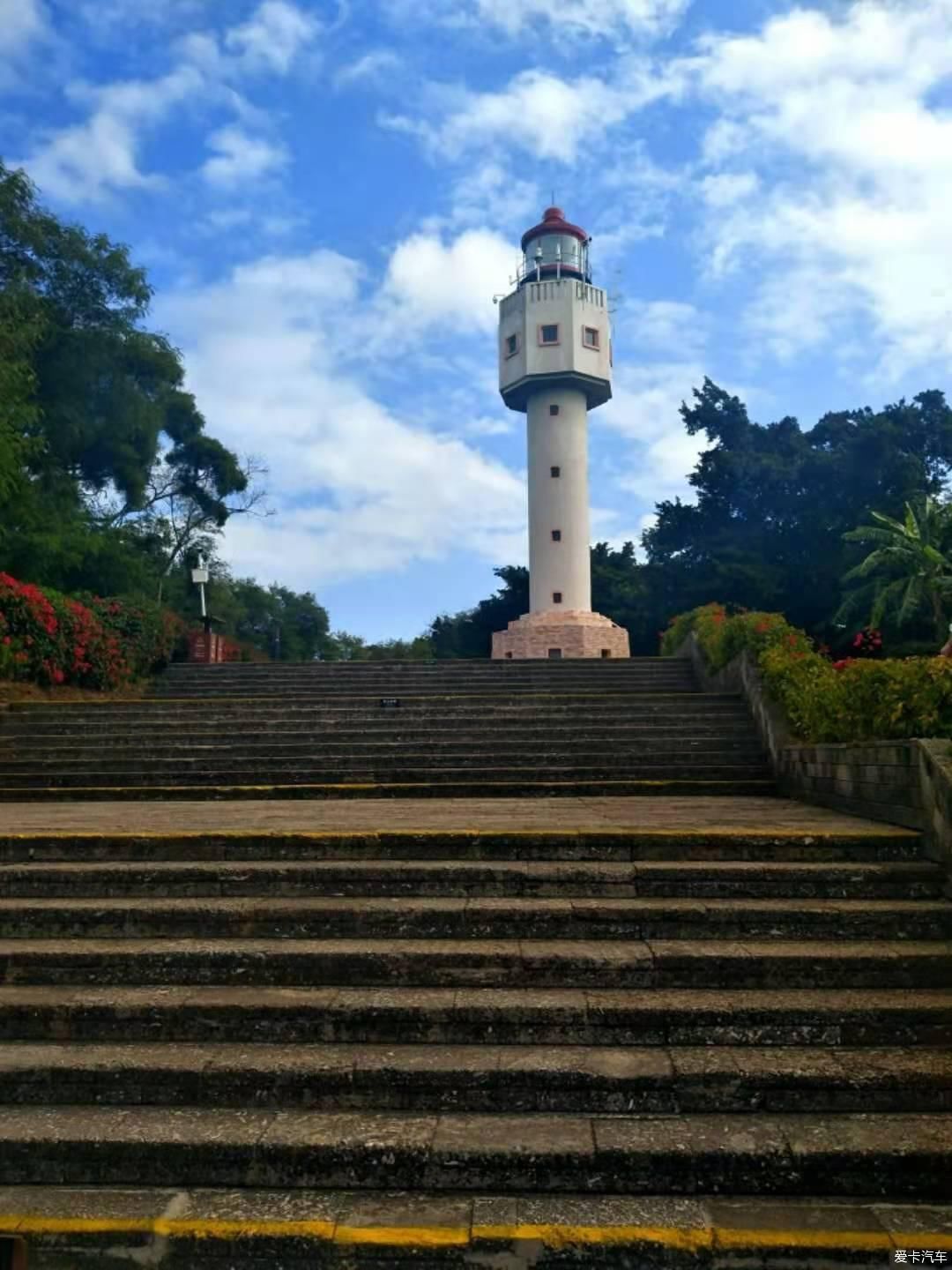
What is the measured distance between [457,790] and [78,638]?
717 centimetres

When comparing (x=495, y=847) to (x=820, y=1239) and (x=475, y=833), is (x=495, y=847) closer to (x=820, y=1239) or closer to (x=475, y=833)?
(x=475, y=833)

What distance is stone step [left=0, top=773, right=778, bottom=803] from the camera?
7941mm

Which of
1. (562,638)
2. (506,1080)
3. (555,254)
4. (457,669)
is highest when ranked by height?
(555,254)

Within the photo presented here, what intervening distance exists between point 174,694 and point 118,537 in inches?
304

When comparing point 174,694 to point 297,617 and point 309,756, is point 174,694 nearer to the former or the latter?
point 309,756

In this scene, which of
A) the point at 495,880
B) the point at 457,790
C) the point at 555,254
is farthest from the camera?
the point at 555,254

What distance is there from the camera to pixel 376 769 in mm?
8633

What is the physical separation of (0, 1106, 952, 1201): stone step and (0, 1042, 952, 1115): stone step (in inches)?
2.9

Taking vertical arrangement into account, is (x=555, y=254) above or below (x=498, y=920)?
above

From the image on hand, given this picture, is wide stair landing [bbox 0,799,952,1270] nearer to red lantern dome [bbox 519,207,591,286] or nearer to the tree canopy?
the tree canopy

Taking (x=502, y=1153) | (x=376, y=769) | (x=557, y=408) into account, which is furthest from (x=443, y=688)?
(x=557, y=408)

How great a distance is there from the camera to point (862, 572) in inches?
851

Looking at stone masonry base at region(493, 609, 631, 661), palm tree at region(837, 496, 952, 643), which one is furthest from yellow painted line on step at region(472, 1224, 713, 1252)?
stone masonry base at region(493, 609, 631, 661)

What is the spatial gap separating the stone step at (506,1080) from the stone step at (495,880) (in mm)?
1058
